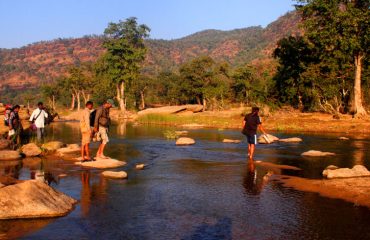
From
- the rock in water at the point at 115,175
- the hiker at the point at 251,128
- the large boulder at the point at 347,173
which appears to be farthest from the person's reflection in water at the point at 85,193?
the large boulder at the point at 347,173

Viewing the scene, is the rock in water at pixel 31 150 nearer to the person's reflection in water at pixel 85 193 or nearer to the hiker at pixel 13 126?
the hiker at pixel 13 126

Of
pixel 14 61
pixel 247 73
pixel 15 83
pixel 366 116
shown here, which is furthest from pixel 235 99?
pixel 14 61

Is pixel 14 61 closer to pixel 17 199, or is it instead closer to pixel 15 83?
pixel 15 83

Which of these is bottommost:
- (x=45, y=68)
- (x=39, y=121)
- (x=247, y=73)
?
(x=39, y=121)

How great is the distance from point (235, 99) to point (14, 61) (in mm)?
156986

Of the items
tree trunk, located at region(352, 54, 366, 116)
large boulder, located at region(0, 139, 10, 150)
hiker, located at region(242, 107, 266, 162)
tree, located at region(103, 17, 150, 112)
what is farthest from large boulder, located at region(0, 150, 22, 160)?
tree, located at region(103, 17, 150, 112)

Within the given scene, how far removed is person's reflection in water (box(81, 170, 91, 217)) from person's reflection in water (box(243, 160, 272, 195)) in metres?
3.92

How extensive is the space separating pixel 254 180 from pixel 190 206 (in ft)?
11.4

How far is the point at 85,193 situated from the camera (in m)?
10.2

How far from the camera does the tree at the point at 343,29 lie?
32.9m

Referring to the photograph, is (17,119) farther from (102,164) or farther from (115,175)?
(115,175)

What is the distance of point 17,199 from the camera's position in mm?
8195

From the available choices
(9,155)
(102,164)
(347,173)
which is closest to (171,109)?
(9,155)

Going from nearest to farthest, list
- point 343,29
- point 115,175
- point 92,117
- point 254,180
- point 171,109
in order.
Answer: point 254,180, point 115,175, point 92,117, point 343,29, point 171,109
